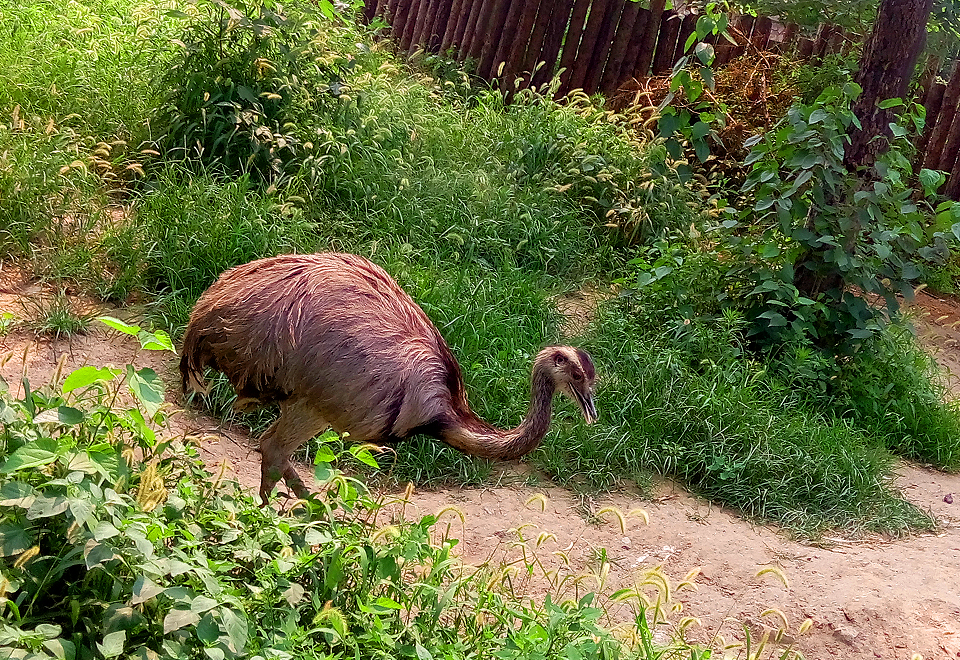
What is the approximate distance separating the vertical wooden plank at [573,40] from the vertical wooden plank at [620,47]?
32 cm

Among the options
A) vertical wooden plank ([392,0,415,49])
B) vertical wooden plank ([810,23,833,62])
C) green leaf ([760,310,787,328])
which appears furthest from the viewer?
vertical wooden plank ([392,0,415,49])

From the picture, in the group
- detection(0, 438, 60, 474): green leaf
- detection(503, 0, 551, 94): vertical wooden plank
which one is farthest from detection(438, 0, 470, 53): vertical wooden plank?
detection(0, 438, 60, 474): green leaf

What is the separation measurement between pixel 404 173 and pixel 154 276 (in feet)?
6.42

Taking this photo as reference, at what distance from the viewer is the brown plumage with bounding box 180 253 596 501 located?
13.7ft

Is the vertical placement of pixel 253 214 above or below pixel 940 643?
above

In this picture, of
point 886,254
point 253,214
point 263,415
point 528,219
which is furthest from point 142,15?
point 886,254

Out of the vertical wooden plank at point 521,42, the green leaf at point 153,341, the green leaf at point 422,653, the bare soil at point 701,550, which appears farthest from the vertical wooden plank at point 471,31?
the green leaf at point 422,653

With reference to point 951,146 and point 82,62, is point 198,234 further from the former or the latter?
point 951,146

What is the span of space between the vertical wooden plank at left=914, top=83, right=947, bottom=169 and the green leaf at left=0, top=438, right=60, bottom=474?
26.9 feet

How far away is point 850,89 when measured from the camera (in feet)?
19.1

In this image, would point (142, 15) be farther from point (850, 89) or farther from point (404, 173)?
point (850, 89)

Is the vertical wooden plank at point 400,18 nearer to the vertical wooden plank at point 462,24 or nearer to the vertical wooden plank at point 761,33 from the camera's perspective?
the vertical wooden plank at point 462,24

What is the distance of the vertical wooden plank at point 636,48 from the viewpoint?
863 cm

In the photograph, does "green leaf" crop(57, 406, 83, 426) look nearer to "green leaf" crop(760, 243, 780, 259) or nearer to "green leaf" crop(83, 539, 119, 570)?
"green leaf" crop(83, 539, 119, 570)
